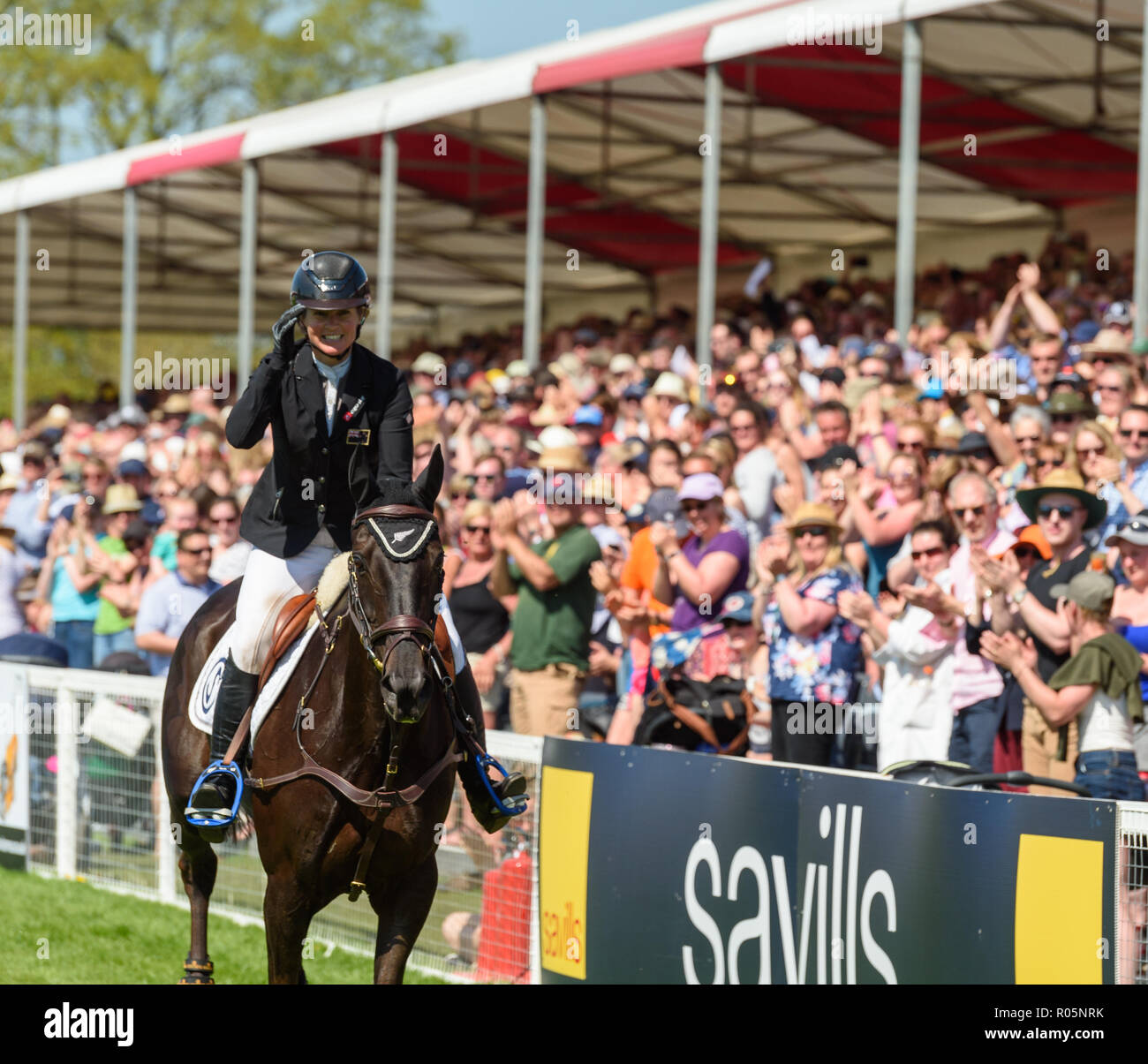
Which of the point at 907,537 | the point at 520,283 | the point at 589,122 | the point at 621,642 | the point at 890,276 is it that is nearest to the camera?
the point at 907,537

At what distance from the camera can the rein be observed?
5871mm

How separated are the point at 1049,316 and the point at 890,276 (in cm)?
1132

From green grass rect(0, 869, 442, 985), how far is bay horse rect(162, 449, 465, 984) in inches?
93.6

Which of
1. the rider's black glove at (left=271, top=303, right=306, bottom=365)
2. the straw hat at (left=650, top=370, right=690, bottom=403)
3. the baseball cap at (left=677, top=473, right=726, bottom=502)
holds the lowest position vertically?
the baseball cap at (left=677, top=473, right=726, bottom=502)

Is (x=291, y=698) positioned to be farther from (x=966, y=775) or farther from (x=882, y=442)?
(x=882, y=442)

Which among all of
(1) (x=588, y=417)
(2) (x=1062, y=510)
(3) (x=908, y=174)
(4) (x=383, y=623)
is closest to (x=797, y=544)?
(2) (x=1062, y=510)

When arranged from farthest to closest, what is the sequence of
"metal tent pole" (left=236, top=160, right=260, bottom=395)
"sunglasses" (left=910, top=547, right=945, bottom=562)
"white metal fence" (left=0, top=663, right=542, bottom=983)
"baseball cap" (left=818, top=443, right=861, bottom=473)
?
"metal tent pole" (left=236, top=160, right=260, bottom=395) < "baseball cap" (left=818, top=443, right=861, bottom=473) < "sunglasses" (left=910, top=547, right=945, bottom=562) < "white metal fence" (left=0, top=663, right=542, bottom=983)

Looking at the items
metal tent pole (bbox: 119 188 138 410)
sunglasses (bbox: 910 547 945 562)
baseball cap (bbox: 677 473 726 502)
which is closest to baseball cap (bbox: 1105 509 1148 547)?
sunglasses (bbox: 910 547 945 562)

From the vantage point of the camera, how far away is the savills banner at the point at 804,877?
21.1 feet

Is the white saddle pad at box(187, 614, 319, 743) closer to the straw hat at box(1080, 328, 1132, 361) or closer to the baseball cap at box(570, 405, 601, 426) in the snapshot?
the straw hat at box(1080, 328, 1132, 361)

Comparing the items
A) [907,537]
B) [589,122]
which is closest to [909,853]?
[907,537]

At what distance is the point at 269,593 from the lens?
6875 millimetres
